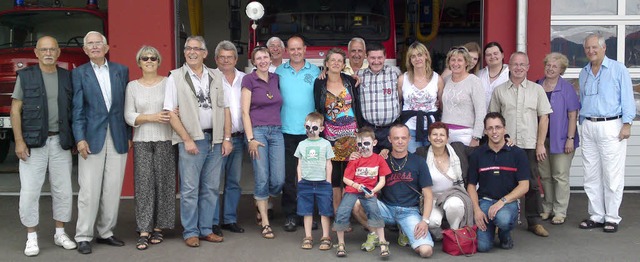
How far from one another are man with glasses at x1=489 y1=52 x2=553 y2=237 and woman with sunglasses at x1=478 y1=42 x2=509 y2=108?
8.1 inches

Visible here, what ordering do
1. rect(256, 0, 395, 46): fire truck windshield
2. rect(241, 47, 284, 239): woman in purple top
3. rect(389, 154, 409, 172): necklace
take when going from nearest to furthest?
rect(389, 154, 409, 172): necklace
rect(241, 47, 284, 239): woman in purple top
rect(256, 0, 395, 46): fire truck windshield

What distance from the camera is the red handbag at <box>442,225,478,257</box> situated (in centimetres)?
597

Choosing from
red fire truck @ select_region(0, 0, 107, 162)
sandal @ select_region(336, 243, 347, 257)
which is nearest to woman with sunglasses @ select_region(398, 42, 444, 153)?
sandal @ select_region(336, 243, 347, 257)

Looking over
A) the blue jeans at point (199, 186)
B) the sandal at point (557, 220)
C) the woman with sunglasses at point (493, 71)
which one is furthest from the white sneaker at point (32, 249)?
the sandal at point (557, 220)

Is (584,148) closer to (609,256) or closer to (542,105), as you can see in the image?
(542,105)

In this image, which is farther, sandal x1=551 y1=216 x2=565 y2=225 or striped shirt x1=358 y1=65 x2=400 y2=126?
sandal x1=551 y1=216 x2=565 y2=225

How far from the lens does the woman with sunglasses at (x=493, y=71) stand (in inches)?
275

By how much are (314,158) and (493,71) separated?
2.14m

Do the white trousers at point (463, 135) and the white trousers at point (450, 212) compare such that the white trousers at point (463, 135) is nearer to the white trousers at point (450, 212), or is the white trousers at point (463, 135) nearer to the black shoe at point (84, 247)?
the white trousers at point (450, 212)

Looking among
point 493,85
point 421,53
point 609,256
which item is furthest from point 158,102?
point 609,256

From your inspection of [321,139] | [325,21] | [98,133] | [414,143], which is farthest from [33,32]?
[414,143]

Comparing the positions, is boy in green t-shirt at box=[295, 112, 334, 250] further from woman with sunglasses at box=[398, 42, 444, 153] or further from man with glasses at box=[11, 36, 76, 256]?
man with glasses at box=[11, 36, 76, 256]

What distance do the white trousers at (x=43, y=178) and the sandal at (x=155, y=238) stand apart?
753 millimetres

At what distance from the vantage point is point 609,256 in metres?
5.96
